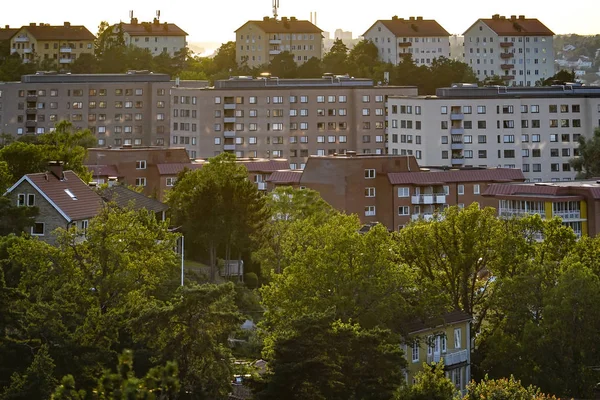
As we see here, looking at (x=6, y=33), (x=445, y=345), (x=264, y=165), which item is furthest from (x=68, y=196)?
(x=6, y=33)

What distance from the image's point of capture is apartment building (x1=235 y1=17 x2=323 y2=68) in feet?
558

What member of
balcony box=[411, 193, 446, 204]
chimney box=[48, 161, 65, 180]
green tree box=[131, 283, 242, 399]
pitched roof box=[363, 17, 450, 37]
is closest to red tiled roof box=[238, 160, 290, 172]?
balcony box=[411, 193, 446, 204]

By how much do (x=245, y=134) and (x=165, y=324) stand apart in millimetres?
84385

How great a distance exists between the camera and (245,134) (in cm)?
12506

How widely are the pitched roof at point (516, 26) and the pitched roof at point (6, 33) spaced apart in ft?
221

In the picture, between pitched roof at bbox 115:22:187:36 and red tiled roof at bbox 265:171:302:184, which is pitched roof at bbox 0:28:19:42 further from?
red tiled roof at bbox 265:171:302:184

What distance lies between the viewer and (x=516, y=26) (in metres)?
176

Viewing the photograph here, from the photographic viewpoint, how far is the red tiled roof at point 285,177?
9038 cm

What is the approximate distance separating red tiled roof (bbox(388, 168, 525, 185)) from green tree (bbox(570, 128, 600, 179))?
43.9 feet

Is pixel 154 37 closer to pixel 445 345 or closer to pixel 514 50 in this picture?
pixel 514 50

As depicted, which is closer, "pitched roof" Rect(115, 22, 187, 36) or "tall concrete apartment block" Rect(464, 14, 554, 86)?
"tall concrete apartment block" Rect(464, 14, 554, 86)

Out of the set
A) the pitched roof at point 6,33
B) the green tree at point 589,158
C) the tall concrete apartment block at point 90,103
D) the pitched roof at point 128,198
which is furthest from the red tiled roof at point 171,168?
the pitched roof at point 6,33

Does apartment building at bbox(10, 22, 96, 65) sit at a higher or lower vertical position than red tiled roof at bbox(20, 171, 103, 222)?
higher

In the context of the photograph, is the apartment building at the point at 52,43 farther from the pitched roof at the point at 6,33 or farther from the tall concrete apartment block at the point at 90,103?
the tall concrete apartment block at the point at 90,103
